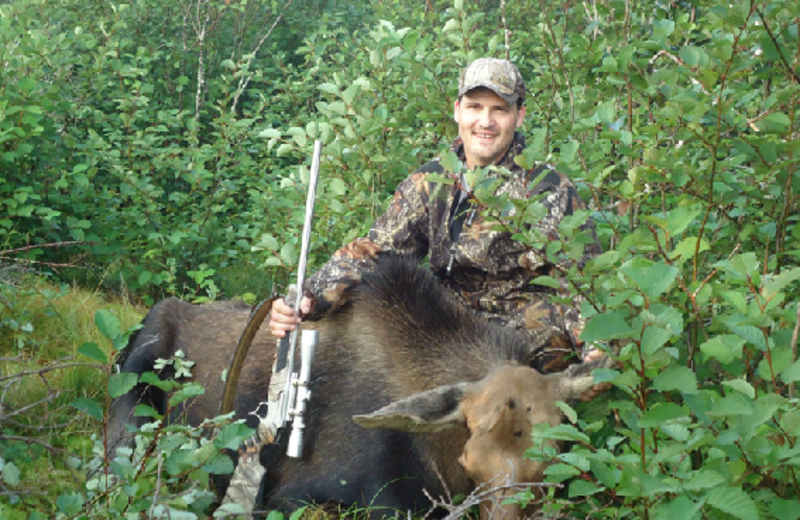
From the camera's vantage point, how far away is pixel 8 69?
6.29 meters

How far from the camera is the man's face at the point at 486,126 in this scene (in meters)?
5.06

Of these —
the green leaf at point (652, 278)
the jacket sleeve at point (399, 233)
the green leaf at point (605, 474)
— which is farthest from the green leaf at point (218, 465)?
the jacket sleeve at point (399, 233)

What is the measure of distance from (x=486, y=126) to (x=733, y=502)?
125 inches

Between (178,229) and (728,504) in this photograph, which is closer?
(728,504)

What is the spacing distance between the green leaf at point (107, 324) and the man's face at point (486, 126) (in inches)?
118

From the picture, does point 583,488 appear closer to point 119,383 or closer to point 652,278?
point 652,278

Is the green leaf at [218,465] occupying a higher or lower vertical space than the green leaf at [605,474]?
lower

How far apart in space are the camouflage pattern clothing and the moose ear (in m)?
1.03

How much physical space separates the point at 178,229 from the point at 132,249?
1.44 feet

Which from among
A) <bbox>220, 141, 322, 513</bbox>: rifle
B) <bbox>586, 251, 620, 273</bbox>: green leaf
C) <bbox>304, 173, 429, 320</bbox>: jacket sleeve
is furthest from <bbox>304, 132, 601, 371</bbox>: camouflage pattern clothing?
<bbox>586, 251, 620, 273</bbox>: green leaf

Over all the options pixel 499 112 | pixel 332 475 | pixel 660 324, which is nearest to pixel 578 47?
pixel 499 112

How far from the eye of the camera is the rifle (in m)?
3.98

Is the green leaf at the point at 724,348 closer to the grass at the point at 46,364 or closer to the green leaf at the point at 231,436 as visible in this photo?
the green leaf at the point at 231,436

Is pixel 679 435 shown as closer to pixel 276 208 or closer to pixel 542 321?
pixel 542 321
